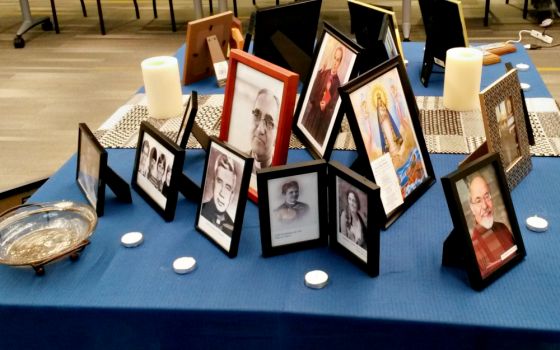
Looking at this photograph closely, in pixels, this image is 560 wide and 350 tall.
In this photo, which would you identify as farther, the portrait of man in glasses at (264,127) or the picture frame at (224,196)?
the portrait of man in glasses at (264,127)

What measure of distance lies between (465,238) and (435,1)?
1.24m

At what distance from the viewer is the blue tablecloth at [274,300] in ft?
3.43

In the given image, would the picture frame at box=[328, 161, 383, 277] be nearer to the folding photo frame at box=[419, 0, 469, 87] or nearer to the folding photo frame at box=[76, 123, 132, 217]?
the folding photo frame at box=[76, 123, 132, 217]

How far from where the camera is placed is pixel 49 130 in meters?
3.37

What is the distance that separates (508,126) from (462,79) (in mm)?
466

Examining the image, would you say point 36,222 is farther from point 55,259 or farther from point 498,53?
point 498,53

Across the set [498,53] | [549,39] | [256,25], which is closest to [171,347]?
[256,25]

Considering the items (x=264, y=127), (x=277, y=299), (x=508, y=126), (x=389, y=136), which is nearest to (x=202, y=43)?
(x=264, y=127)

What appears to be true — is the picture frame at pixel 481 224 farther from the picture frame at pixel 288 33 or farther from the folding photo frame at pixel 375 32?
the picture frame at pixel 288 33

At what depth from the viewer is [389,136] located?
4.39ft

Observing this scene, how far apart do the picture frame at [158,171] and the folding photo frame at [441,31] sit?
1056 millimetres

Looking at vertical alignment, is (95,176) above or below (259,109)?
below

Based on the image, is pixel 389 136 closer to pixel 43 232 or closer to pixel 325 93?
pixel 325 93

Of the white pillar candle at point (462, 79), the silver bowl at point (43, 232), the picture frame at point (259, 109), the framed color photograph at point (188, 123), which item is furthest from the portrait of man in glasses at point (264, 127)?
the white pillar candle at point (462, 79)
